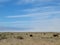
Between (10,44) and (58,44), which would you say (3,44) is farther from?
(58,44)

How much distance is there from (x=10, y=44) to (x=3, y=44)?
1.03 meters

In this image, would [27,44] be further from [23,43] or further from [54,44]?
[54,44]

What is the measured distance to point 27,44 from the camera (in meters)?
30.2

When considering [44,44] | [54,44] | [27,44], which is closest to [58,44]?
[54,44]

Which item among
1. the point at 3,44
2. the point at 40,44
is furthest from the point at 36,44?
the point at 3,44

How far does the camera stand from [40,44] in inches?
1199

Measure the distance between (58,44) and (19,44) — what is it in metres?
6.25

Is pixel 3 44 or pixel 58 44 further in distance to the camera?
pixel 58 44

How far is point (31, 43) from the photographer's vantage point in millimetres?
30797

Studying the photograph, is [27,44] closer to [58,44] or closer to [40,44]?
A: [40,44]

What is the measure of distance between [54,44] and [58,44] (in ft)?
2.44

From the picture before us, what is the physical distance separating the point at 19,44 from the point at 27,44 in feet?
3.92

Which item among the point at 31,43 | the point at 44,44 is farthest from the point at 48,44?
the point at 31,43

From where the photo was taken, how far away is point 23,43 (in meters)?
31.3
